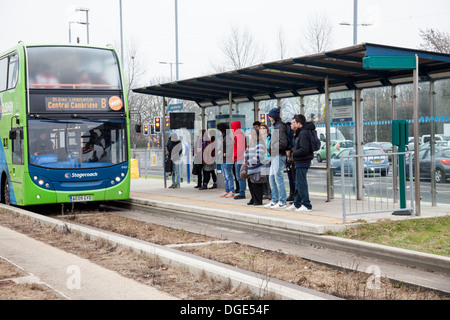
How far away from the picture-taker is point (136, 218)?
43.9 ft

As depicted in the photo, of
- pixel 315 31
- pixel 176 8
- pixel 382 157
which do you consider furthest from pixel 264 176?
pixel 315 31

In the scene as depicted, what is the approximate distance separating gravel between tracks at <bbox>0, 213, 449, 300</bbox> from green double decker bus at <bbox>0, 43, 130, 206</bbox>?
11.7 feet

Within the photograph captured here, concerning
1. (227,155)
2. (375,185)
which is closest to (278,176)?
(375,185)

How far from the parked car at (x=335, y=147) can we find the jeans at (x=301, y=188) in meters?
2.02

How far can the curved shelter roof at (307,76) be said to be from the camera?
10806mm

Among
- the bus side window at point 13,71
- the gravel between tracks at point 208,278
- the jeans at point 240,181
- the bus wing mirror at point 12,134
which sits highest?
the bus side window at point 13,71

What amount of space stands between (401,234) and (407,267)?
1.44 metres

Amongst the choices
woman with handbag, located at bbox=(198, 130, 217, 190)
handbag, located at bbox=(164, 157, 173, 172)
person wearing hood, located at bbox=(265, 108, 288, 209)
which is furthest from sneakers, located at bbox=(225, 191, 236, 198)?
handbag, located at bbox=(164, 157, 173, 172)

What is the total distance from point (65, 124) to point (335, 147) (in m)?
6.15

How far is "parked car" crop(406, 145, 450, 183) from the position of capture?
39.5 ft

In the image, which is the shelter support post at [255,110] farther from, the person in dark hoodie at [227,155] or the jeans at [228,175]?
the jeans at [228,175]

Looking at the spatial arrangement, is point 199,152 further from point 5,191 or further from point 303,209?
point 303,209

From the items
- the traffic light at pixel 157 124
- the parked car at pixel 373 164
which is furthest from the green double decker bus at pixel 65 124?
the traffic light at pixel 157 124

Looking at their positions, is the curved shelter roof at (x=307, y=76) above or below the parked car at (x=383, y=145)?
above
